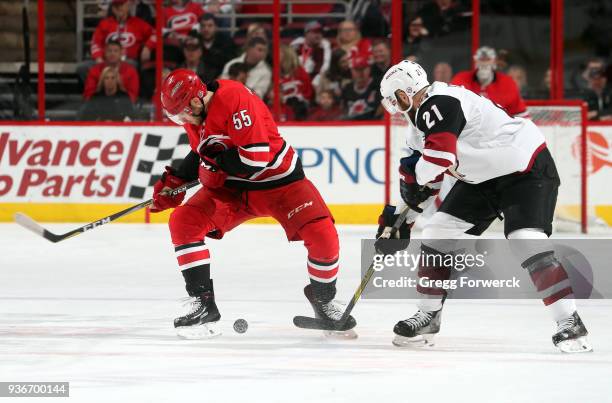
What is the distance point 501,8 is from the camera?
11.3 m

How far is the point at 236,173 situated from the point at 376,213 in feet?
15.5

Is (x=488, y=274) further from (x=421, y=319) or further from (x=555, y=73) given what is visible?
(x=555, y=73)

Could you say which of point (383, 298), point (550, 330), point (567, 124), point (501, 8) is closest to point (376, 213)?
point (567, 124)

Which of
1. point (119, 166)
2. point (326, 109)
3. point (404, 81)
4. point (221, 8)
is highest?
point (404, 81)

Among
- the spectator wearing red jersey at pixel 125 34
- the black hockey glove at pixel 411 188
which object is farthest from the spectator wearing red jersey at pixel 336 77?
the black hockey glove at pixel 411 188

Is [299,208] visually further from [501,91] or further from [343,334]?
[501,91]

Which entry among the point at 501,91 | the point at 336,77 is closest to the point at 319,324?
the point at 501,91

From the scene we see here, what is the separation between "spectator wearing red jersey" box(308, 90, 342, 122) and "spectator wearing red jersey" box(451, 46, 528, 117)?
1.17 m

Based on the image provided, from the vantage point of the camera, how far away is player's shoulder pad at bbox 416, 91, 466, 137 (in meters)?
4.21

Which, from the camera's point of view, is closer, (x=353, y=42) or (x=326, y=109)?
(x=326, y=109)

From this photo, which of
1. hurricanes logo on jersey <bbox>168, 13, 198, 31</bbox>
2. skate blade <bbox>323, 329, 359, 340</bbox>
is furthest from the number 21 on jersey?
hurricanes logo on jersey <bbox>168, 13, 198, 31</bbox>

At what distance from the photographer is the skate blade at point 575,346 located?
166 inches

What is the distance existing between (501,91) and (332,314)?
411cm

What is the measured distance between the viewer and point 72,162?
9.38 meters
